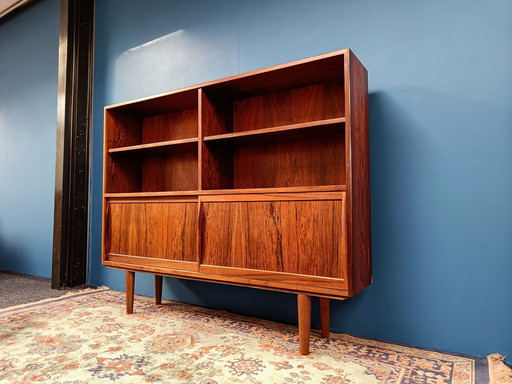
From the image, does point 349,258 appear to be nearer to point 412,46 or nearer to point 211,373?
point 211,373

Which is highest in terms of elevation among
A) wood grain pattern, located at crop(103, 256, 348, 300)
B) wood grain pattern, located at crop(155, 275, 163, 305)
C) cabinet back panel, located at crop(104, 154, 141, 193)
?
cabinet back panel, located at crop(104, 154, 141, 193)

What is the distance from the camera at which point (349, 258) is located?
1.38 meters

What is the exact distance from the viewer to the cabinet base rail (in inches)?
57.7

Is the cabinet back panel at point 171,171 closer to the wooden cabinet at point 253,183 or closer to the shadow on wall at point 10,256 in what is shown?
the wooden cabinet at point 253,183

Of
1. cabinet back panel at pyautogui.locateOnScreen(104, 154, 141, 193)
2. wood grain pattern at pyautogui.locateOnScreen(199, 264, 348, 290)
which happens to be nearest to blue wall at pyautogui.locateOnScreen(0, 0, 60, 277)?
cabinet back panel at pyautogui.locateOnScreen(104, 154, 141, 193)

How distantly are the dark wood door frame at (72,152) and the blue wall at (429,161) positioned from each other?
1503mm

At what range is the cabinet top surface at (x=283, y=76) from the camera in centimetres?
153

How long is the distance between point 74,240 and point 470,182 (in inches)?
104

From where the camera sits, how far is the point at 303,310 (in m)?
1.47

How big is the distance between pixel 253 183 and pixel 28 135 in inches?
98.2

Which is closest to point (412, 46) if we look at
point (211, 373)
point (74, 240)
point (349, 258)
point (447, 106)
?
point (447, 106)

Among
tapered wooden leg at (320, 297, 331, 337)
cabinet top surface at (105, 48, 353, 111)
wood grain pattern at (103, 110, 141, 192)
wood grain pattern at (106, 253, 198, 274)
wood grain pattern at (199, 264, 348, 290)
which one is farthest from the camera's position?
wood grain pattern at (103, 110, 141, 192)

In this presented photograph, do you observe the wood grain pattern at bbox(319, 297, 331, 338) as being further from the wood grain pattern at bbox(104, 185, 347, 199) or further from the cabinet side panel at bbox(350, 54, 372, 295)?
the wood grain pattern at bbox(104, 185, 347, 199)

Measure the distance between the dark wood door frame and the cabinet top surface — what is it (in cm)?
120
